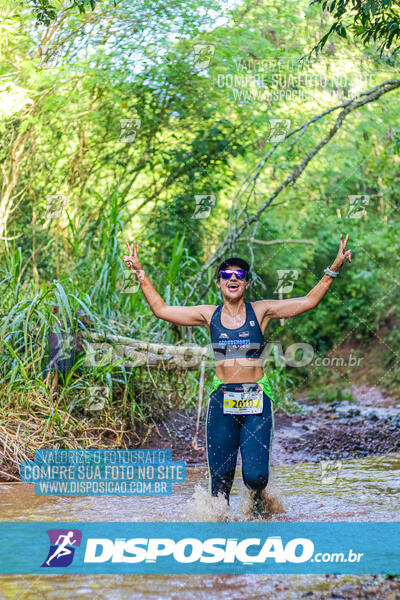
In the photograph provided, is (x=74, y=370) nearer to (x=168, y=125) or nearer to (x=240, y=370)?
(x=240, y=370)

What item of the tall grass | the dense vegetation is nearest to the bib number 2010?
the tall grass

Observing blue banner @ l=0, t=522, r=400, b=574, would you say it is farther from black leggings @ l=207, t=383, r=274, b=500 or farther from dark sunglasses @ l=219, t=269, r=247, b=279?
dark sunglasses @ l=219, t=269, r=247, b=279

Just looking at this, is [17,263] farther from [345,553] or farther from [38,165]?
[345,553]

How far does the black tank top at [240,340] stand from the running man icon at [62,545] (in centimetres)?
131

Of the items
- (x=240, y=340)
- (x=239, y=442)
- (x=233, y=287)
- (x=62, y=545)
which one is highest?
(x=233, y=287)

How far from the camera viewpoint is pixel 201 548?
3.81m

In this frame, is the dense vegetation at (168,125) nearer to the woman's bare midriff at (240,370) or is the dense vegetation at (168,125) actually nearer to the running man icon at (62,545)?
the woman's bare midriff at (240,370)

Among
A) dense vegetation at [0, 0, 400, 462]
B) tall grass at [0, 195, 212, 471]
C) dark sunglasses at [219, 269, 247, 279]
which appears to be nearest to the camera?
dark sunglasses at [219, 269, 247, 279]

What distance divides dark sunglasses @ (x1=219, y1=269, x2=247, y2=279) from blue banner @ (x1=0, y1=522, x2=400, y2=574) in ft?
4.90

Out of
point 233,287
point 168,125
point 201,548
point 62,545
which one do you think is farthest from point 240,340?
point 168,125

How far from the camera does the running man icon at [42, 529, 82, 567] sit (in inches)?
144

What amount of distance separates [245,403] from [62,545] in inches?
51.0

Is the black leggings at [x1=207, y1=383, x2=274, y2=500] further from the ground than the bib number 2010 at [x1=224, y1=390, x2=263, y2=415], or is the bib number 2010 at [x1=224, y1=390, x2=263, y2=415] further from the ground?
the bib number 2010 at [x1=224, y1=390, x2=263, y2=415]

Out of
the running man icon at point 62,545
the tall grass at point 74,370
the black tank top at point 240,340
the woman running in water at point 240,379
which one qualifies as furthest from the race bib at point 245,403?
the tall grass at point 74,370
